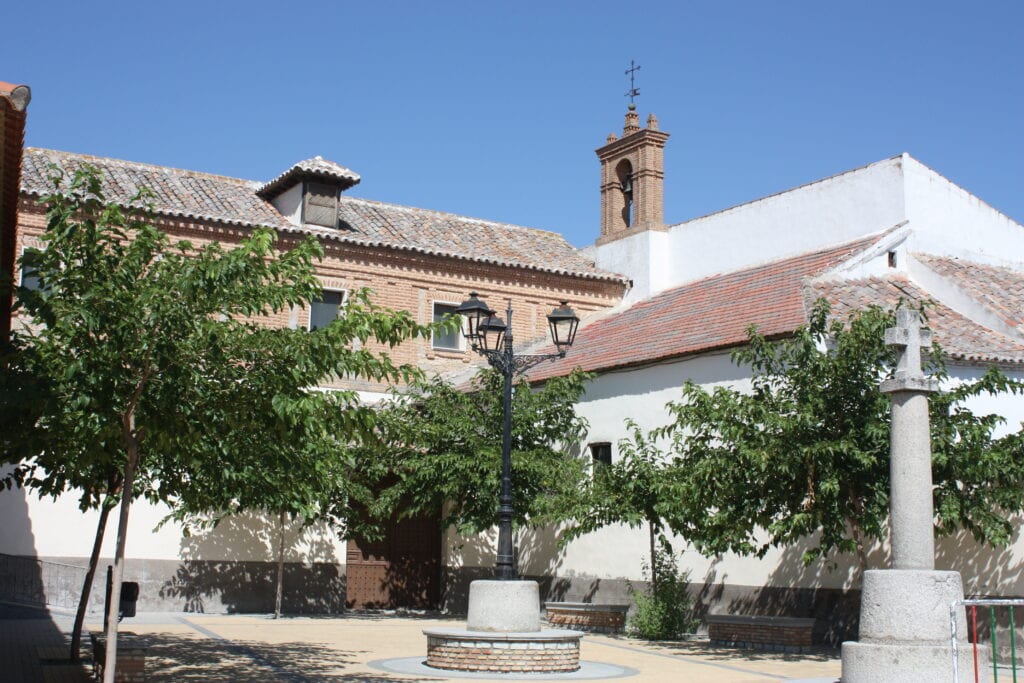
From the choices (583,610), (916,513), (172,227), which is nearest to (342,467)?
(583,610)

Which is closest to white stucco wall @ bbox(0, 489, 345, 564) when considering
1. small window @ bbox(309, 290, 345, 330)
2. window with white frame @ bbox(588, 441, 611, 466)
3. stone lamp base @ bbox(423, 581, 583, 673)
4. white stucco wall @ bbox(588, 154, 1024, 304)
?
small window @ bbox(309, 290, 345, 330)

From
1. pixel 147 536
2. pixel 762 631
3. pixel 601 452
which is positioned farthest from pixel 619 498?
pixel 147 536

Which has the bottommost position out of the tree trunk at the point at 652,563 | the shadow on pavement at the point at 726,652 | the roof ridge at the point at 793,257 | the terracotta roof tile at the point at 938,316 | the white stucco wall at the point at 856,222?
the shadow on pavement at the point at 726,652

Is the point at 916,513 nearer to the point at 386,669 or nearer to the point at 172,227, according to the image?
the point at 386,669

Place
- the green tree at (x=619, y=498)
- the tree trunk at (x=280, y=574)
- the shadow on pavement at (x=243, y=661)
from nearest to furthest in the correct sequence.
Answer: the shadow on pavement at (x=243, y=661), the green tree at (x=619, y=498), the tree trunk at (x=280, y=574)

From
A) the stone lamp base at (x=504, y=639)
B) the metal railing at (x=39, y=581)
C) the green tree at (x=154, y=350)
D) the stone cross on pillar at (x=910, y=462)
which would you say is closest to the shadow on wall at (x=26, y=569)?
the metal railing at (x=39, y=581)

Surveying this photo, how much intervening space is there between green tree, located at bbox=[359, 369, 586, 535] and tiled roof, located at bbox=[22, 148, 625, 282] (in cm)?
542

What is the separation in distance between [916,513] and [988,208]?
1392 centimetres

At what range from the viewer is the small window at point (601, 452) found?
21438 mm

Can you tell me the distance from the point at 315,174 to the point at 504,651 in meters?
14.6

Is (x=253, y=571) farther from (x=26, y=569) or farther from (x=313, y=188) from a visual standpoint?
(x=313, y=188)

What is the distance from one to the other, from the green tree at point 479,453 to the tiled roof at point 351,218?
17.8 ft

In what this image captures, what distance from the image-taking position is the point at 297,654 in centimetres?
1470

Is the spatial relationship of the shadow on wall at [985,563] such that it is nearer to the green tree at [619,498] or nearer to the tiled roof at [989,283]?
the green tree at [619,498]
